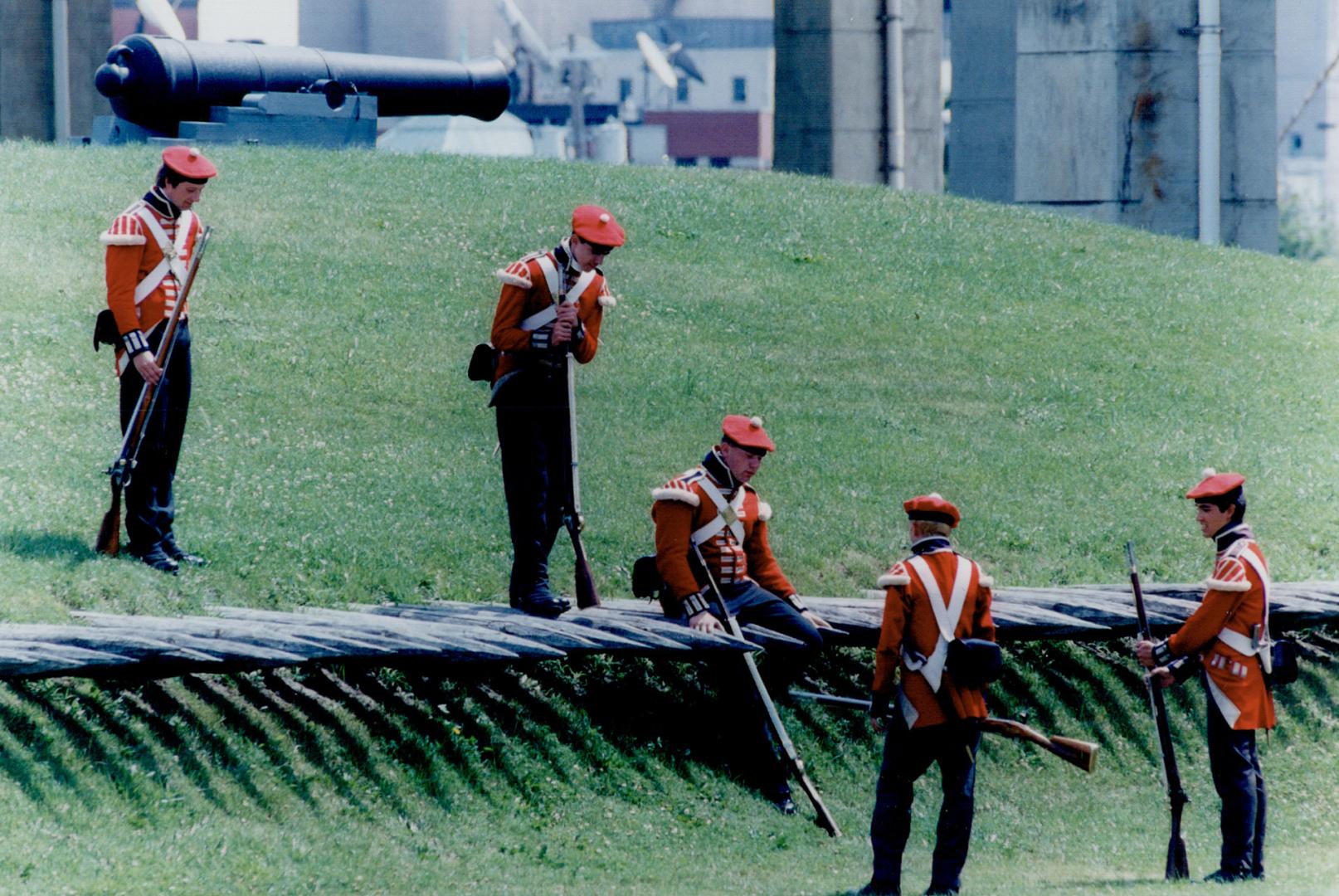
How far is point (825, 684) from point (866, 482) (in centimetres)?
379

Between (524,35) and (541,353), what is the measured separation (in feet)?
254

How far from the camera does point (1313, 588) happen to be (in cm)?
1419

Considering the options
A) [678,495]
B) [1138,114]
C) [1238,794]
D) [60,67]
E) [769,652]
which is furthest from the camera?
[60,67]

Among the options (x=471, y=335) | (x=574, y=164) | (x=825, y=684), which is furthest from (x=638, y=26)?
(x=825, y=684)

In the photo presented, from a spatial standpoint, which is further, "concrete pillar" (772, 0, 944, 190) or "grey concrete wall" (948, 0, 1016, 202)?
"grey concrete wall" (948, 0, 1016, 202)

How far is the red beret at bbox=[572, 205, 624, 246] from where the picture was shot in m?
10.8

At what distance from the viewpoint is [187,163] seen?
11.4 meters

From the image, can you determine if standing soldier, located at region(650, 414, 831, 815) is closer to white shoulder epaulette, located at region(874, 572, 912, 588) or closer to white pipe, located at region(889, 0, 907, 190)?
white shoulder epaulette, located at region(874, 572, 912, 588)

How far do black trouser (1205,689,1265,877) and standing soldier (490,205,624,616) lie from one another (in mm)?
Result: 3868

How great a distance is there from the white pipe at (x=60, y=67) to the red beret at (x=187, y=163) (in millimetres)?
30349

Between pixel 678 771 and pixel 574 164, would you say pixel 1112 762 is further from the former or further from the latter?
pixel 574 164

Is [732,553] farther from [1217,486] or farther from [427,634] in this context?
[1217,486]

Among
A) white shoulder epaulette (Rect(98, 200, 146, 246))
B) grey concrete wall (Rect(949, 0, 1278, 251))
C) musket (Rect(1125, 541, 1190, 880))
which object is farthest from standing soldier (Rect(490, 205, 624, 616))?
grey concrete wall (Rect(949, 0, 1278, 251))

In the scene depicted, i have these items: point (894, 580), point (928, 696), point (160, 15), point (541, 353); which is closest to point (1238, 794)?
point (928, 696)
